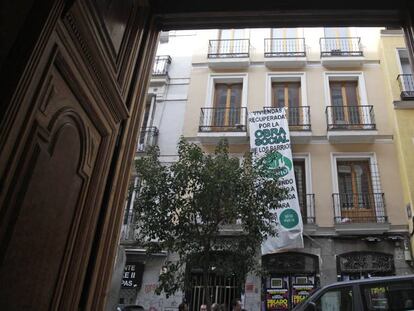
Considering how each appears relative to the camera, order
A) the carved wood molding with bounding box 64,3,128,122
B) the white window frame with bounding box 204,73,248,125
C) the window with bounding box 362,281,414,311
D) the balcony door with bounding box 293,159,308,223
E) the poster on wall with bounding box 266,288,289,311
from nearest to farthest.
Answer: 1. the carved wood molding with bounding box 64,3,128,122
2. the window with bounding box 362,281,414,311
3. the poster on wall with bounding box 266,288,289,311
4. the balcony door with bounding box 293,159,308,223
5. the white window frame with bounding box 204,73,248,125

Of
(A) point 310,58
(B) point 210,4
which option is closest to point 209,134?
(A) point 310,58

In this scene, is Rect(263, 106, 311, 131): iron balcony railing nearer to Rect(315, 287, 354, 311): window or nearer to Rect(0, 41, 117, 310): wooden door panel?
Rect(315, 287, 354, 311): window

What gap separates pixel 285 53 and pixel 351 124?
331cm

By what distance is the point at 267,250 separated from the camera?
9.91 m

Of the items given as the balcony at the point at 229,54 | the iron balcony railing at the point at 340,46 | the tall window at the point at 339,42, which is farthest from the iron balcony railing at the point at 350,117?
the balcony at the point at 229,54

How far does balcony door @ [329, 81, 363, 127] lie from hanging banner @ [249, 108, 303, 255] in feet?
5.73

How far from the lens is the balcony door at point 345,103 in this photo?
464 inches

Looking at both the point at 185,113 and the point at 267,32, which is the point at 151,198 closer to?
the point at 185,113

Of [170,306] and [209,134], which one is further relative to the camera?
[209,134]

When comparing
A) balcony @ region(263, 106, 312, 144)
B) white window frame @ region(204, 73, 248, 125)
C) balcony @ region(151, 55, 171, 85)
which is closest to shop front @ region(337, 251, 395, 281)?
balcony @ region(263, 106, 312, 144)

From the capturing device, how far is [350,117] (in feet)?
38.8

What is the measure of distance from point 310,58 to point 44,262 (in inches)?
501

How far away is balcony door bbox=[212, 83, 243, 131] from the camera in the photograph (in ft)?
39.9

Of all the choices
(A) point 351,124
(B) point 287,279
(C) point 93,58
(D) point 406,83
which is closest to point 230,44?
(A) point 351,124
